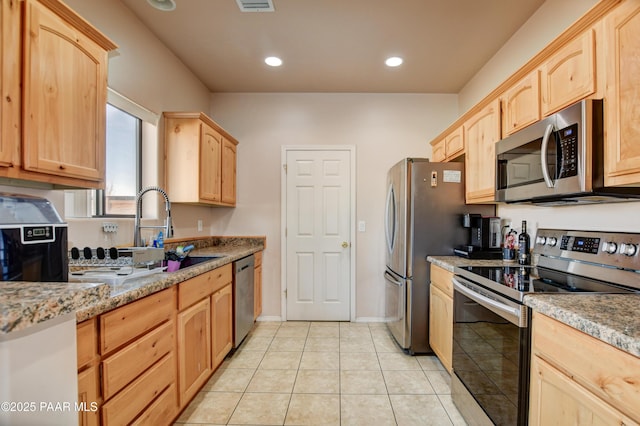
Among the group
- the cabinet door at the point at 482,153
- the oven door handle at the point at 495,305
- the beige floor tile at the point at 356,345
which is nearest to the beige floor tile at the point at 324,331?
the beige floor tile at the point at 356,345

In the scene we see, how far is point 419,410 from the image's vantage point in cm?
192

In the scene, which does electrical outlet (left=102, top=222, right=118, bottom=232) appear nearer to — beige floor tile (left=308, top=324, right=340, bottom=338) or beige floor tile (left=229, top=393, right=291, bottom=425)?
beige floor tile (left=229, top=393, right=291, bottom=425)

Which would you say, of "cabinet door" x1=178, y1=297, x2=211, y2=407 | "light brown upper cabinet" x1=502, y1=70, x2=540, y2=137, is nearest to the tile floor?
"cabinet door" x1=178, y1=297, x2=211, y2=407

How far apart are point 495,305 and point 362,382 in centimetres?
125

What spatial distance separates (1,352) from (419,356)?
2786 mm

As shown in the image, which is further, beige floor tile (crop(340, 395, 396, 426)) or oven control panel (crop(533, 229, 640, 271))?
beige floor tile (crop(340, 395, 396, 426))

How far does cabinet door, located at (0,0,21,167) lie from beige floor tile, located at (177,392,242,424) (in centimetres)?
165

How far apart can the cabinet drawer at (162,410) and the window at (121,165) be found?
4.01ft

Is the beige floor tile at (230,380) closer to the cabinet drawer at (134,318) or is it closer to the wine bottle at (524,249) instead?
the cabinet drawer at (134,318)

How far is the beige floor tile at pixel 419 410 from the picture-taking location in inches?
71.4

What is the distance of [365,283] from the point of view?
3549mm

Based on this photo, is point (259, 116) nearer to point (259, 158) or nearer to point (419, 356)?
point (259, 158)

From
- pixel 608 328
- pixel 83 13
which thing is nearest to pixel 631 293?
pixel 608 328

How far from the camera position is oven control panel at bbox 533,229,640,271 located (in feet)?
4.54
